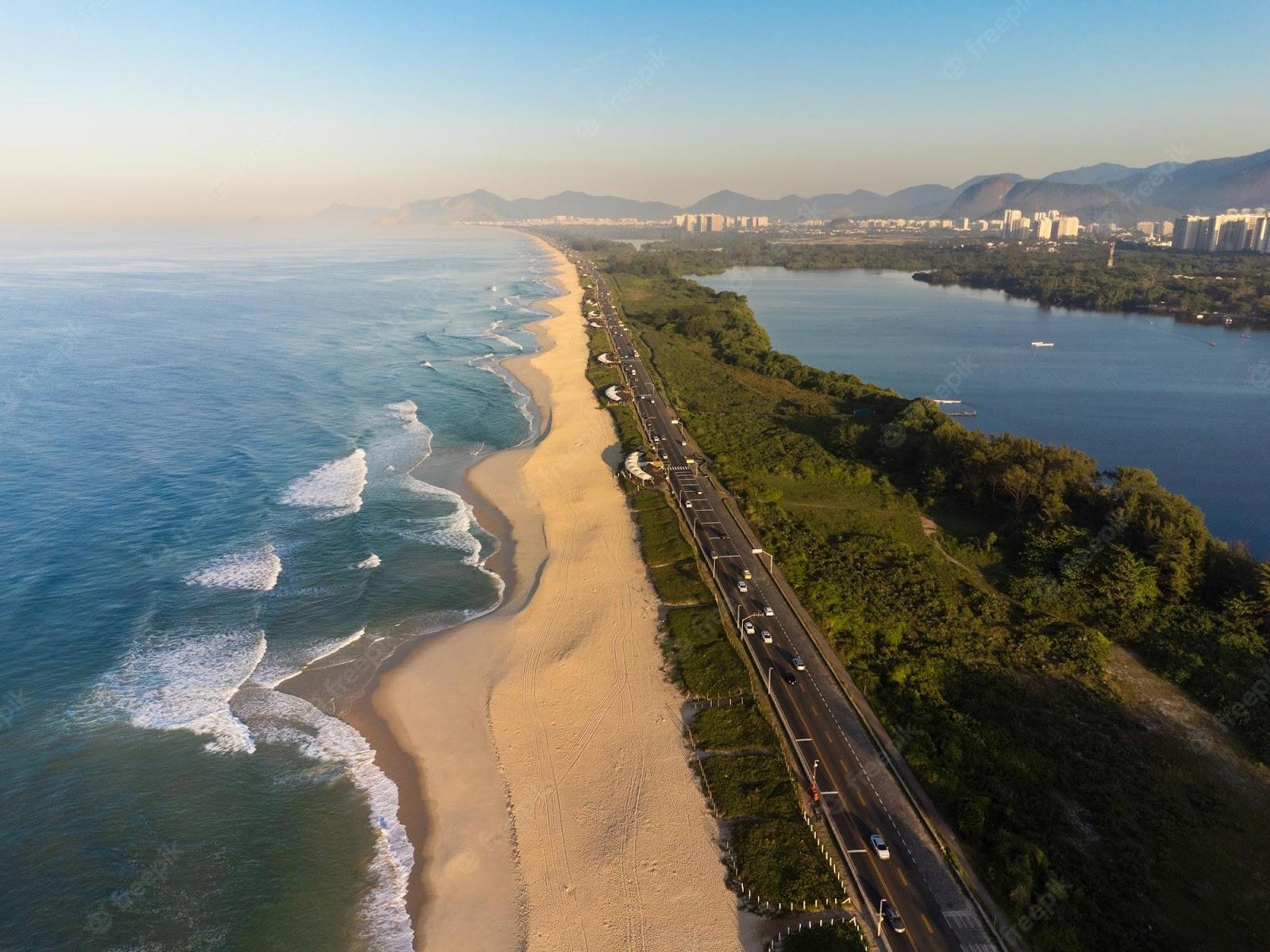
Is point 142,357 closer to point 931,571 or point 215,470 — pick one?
point 215,470

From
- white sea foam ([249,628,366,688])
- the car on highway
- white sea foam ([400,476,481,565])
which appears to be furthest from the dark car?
white sea foam ([400,476,481,565])

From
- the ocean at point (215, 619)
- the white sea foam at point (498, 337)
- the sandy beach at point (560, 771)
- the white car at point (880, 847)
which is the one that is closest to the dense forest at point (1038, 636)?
the white car at point (880, 847)

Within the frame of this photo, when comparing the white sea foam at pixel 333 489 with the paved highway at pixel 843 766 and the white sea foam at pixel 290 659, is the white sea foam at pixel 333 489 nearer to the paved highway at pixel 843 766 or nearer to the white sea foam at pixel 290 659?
the white sea foam at pixel 290 659

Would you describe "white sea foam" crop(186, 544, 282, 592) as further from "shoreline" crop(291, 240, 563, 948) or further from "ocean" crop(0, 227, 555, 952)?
"shoreline" crop(291, 240, 563, 948)

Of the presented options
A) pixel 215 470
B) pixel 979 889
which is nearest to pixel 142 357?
pixel 215 470

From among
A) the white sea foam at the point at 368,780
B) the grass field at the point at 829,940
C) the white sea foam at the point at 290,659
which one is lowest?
the white sea foam at the point at 368,780

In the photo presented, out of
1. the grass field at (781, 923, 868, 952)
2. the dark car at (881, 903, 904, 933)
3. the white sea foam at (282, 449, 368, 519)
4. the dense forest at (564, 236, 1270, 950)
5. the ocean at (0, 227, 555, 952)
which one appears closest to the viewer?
the grass field at (781, 923, 868, 952)
